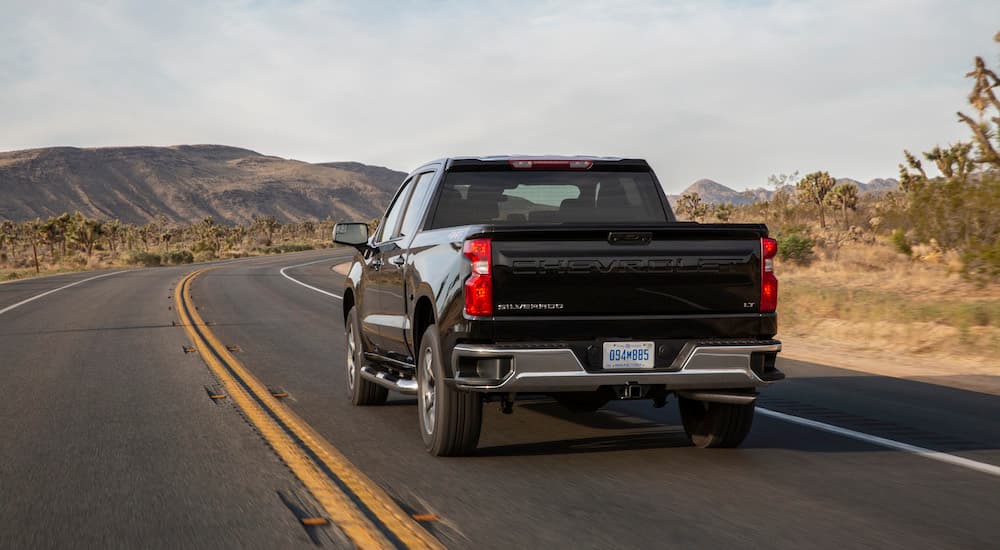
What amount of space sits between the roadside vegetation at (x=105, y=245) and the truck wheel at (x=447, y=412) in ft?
143

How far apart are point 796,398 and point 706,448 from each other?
261 centimetres

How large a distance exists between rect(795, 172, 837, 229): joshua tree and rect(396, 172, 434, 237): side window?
40.1 metres

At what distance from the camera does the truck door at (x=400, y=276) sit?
763 cm

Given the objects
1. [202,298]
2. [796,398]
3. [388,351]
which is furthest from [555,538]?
[202,298]

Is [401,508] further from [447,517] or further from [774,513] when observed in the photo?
[774,513]

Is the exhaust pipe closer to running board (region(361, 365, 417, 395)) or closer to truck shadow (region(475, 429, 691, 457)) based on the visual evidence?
truck shadow (region(475, 429, 691, 457))

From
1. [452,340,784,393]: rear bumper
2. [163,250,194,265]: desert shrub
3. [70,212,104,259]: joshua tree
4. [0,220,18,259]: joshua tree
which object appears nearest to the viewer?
[452,340,784,393]: rear bumper

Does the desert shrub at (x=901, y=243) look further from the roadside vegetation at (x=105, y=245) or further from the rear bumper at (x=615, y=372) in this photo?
the roadside vegetation at (x=105, y=245)

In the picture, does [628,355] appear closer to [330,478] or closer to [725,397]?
[725,397]

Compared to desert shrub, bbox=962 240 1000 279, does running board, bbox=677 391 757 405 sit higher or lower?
lower

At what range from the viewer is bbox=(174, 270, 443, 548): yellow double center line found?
15.8ft

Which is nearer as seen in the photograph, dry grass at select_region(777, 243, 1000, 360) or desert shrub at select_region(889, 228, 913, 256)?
dry grass at select_region(777, 243, 1000, 360)

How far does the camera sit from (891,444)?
23.1 ft

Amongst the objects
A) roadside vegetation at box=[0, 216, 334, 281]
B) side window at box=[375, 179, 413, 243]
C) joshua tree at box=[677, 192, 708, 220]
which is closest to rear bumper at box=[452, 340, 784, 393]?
side window at box=[375, 179, 413, 243]
